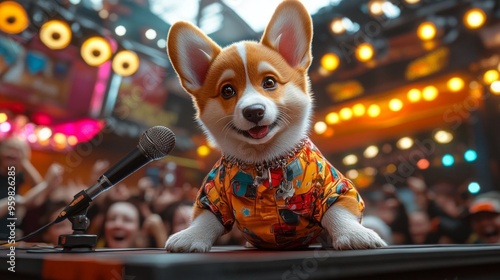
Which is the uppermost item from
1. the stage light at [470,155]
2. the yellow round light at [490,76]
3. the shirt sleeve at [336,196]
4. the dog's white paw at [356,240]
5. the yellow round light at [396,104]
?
the yellow round light at [396,104]

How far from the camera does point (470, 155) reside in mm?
3881

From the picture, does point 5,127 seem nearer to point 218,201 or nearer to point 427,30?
point 218,201

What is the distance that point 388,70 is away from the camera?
14.3ft

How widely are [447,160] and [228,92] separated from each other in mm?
3724

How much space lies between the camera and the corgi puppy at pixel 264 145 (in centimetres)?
97

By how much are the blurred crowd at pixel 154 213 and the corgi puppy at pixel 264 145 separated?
1.43 metres

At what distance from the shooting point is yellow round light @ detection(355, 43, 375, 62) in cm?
376

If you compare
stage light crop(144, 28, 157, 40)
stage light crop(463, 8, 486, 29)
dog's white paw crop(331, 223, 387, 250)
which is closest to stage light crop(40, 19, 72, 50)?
stage light crop(144, 28, 157, 40)

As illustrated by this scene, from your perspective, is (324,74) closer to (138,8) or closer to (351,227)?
(138,8)

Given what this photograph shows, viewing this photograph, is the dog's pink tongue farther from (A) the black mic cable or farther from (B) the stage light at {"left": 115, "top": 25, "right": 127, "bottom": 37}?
(B) the stage light at {"left": 115, "top": 25, "right": 127, "bottom": 37}

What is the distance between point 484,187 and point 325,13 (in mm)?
2122

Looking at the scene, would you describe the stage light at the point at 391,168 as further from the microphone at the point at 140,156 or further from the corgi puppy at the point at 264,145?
the microphone at the point at 140,156

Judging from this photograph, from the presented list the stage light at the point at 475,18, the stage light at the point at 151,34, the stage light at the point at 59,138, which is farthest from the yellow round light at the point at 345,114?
the stage light at the point at 59,138

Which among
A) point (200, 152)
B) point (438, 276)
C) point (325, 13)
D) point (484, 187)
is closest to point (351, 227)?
point (438, 276)
